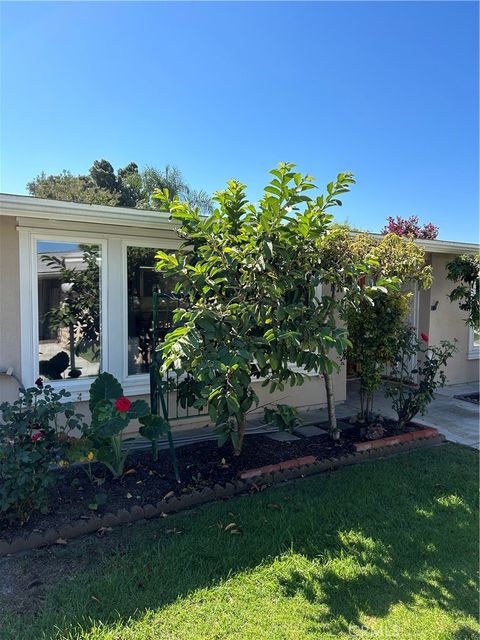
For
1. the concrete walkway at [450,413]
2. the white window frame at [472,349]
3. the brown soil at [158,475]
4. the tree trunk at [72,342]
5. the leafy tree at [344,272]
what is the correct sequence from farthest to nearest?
the white window frame at [472,349], the concrete walkway at [450,413], the tree trunk at [72,342], the leafy tree at [344,272], the brown soil at [158,475]

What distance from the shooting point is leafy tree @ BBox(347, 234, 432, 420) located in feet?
16.6

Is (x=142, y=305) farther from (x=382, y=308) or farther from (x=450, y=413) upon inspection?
(x=450, y=413)

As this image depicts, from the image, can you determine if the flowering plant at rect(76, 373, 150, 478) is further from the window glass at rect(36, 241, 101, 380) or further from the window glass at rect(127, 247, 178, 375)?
the window glass at rect(127, 247, 178, 375)

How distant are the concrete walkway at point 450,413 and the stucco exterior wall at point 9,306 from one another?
200 inches

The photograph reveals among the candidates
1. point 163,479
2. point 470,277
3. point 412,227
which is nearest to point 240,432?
point 163,479

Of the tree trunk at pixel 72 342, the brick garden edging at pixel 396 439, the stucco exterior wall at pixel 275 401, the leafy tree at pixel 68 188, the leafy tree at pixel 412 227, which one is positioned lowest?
the brick garden edging at pixel 396 439

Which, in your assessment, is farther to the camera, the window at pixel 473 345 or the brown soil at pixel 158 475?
the window at pixel 473 345

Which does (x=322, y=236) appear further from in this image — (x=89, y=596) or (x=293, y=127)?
(x=293, y=127)

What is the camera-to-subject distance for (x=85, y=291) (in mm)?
5027

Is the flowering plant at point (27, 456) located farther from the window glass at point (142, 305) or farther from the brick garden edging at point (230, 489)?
the window glass at point (142, 305)

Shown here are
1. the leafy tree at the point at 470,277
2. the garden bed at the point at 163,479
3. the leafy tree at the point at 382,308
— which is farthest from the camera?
the leafy tree at the point at 470,277

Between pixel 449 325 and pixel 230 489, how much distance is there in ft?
22.6

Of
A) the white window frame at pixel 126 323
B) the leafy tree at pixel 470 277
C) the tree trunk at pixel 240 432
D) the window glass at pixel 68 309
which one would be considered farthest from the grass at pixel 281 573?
the leafy tree at pixel 470 277

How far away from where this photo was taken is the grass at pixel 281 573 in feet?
7.77
